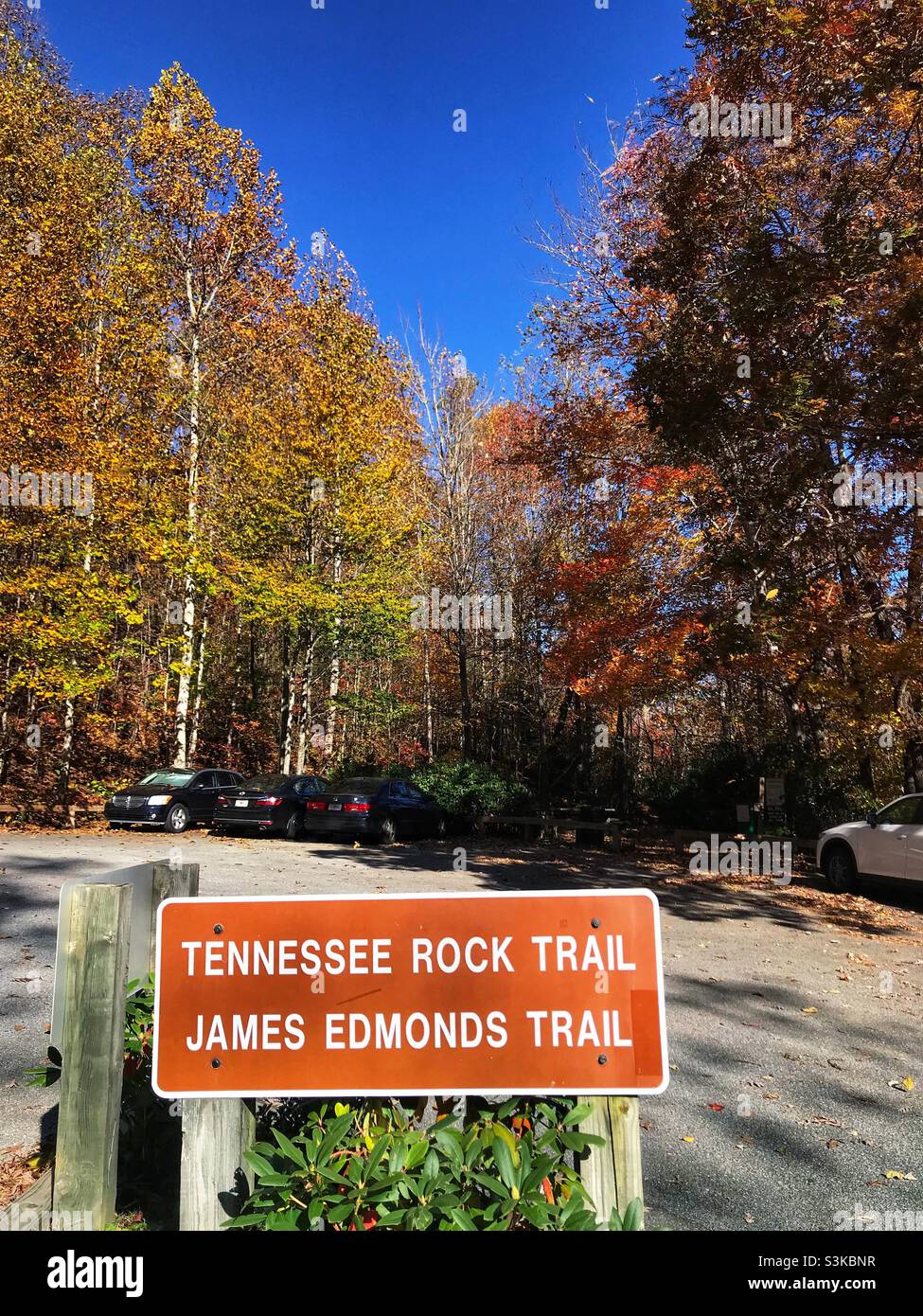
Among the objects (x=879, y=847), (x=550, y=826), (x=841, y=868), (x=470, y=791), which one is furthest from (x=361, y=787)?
(x=879, y=847)

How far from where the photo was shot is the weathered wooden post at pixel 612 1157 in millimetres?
2010

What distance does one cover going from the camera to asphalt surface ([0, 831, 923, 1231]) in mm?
3492

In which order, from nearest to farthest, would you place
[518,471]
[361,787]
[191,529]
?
[361,787] → [191,529] → [518,471]

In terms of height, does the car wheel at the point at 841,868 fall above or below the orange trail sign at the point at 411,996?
below

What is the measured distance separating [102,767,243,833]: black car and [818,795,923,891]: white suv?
13.0m

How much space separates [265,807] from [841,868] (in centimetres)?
1122

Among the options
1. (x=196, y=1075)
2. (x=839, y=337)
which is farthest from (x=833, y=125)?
A: (x=196, y=1075)

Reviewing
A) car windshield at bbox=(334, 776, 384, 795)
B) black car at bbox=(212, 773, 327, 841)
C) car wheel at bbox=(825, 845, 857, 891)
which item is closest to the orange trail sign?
car wheel at bbox=(825, 845, 857, 891)

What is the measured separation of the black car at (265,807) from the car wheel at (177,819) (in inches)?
26.4

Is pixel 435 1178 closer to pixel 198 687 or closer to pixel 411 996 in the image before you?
pixel 411 996

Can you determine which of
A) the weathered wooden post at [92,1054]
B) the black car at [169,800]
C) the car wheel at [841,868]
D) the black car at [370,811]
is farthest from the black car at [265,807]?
the weathered wooden post at [92,1054]

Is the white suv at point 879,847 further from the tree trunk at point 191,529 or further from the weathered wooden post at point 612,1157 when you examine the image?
the tree trunk at point 191,529

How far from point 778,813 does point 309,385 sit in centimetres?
1511

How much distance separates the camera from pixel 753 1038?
18.1 ft
